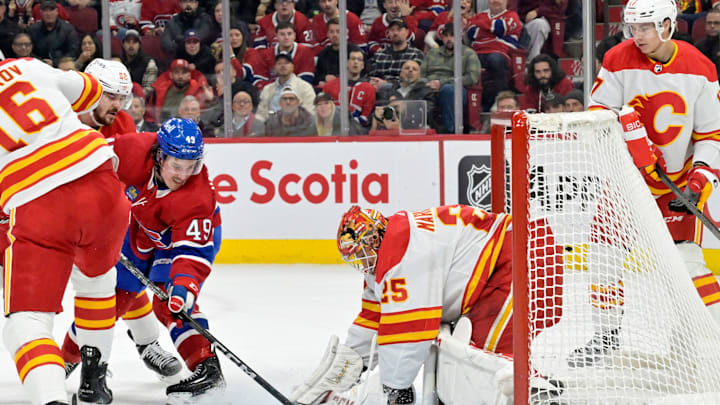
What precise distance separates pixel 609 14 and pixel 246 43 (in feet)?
6.45

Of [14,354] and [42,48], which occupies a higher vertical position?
[42,48]

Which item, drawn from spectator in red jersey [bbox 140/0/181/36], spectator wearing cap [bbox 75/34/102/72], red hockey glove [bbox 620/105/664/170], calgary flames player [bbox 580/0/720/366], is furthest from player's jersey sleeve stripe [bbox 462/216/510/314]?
spectator wearing cap [bbox 75/34/102/72]

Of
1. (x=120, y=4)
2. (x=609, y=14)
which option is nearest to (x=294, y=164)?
(x=120, y=4)

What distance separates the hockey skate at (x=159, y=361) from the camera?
314cm

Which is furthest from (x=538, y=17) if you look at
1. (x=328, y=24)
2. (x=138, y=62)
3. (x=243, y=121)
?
(x=138, y=62)

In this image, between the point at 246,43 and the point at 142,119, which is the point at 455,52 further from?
the point at 142,119

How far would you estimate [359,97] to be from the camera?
5523 millimetres

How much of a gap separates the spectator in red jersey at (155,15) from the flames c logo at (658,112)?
3.40m

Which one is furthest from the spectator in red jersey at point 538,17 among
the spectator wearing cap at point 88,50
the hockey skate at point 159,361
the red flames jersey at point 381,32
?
the hockey skate at point 159,361

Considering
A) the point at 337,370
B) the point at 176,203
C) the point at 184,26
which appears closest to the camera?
the point at 337,370

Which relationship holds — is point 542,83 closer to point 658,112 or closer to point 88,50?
point 658,112

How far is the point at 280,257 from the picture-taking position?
5410 mm

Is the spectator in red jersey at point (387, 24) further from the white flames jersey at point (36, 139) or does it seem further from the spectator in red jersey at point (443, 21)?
the white flames jersey at point (36, 139)

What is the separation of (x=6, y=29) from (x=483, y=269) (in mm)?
4427
